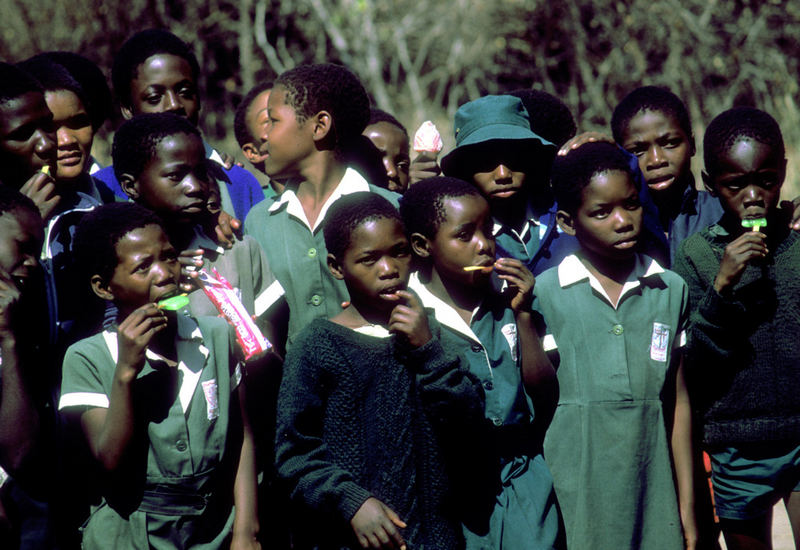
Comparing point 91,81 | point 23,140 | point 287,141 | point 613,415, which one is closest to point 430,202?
point 287,141

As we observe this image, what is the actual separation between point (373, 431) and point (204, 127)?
30.9 feet

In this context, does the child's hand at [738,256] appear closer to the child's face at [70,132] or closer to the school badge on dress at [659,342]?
the school badge on dress at [659,342]

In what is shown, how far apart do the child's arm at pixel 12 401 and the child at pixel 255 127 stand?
6.14ft

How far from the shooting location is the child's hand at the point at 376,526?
299 cm

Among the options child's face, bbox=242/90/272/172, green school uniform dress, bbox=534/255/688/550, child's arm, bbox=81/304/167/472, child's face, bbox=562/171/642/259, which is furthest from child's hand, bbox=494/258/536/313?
child's face, bbox=242/90/272/172

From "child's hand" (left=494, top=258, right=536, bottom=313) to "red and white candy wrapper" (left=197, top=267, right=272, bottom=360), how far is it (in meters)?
0.86

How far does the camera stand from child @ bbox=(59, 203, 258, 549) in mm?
3051

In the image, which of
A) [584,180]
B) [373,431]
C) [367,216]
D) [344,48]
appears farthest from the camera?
[344,48]

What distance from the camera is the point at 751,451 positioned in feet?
12.4

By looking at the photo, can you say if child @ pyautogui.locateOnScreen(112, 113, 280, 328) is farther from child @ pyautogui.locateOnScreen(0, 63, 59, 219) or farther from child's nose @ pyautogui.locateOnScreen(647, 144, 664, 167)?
child's nose @ pyautogui.locateOnScreen(647, 144, 664, 167)

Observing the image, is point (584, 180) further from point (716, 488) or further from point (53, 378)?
point (53, 378)

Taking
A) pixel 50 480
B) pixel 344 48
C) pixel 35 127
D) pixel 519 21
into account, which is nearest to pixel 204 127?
pixel 344 48

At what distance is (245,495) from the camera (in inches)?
129

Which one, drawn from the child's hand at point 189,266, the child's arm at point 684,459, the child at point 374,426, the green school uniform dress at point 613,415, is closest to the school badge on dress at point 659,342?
the green school uniform dress at point 613,415
